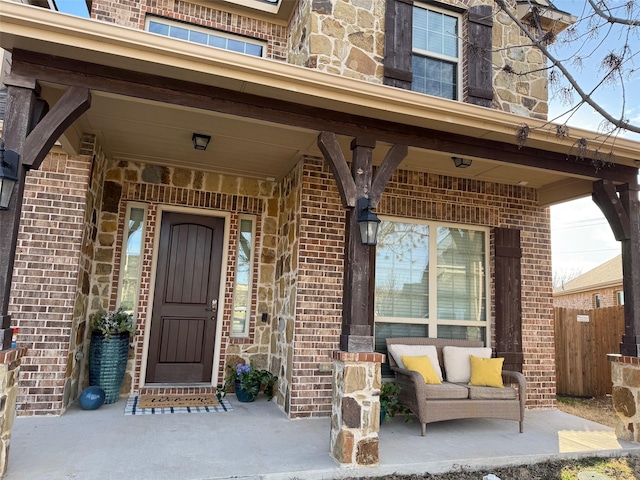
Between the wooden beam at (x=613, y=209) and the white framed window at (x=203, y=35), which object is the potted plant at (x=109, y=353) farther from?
the wooden beam at (x=613, y=209)

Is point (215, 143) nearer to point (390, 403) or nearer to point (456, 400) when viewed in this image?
point (390, 403)

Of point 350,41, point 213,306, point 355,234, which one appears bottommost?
point 213,306

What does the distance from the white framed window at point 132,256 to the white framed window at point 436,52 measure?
3556mm

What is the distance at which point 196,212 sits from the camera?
5613 mm

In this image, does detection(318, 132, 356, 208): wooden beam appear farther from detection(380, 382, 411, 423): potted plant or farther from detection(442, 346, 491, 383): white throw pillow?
detection(442, 346, 491, 383): white throw pillow

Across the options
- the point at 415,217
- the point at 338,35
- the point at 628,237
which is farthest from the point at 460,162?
the point at 338,35

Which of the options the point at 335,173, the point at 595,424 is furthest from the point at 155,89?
the point at 595,424

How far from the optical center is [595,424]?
493 cm

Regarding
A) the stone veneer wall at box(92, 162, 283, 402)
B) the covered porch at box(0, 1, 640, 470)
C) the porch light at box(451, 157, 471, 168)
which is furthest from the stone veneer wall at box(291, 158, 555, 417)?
the stone veneer wall at box(92, 162, 283, 402)

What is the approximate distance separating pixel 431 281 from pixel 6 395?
166 inches

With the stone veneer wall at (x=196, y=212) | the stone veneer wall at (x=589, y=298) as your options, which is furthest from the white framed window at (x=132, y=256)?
the stone veneer wall at (x=589, y=298)

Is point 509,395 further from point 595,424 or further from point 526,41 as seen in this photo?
point 526,41

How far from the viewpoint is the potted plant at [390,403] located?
446 cm

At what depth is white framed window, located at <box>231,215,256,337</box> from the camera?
564 cm
